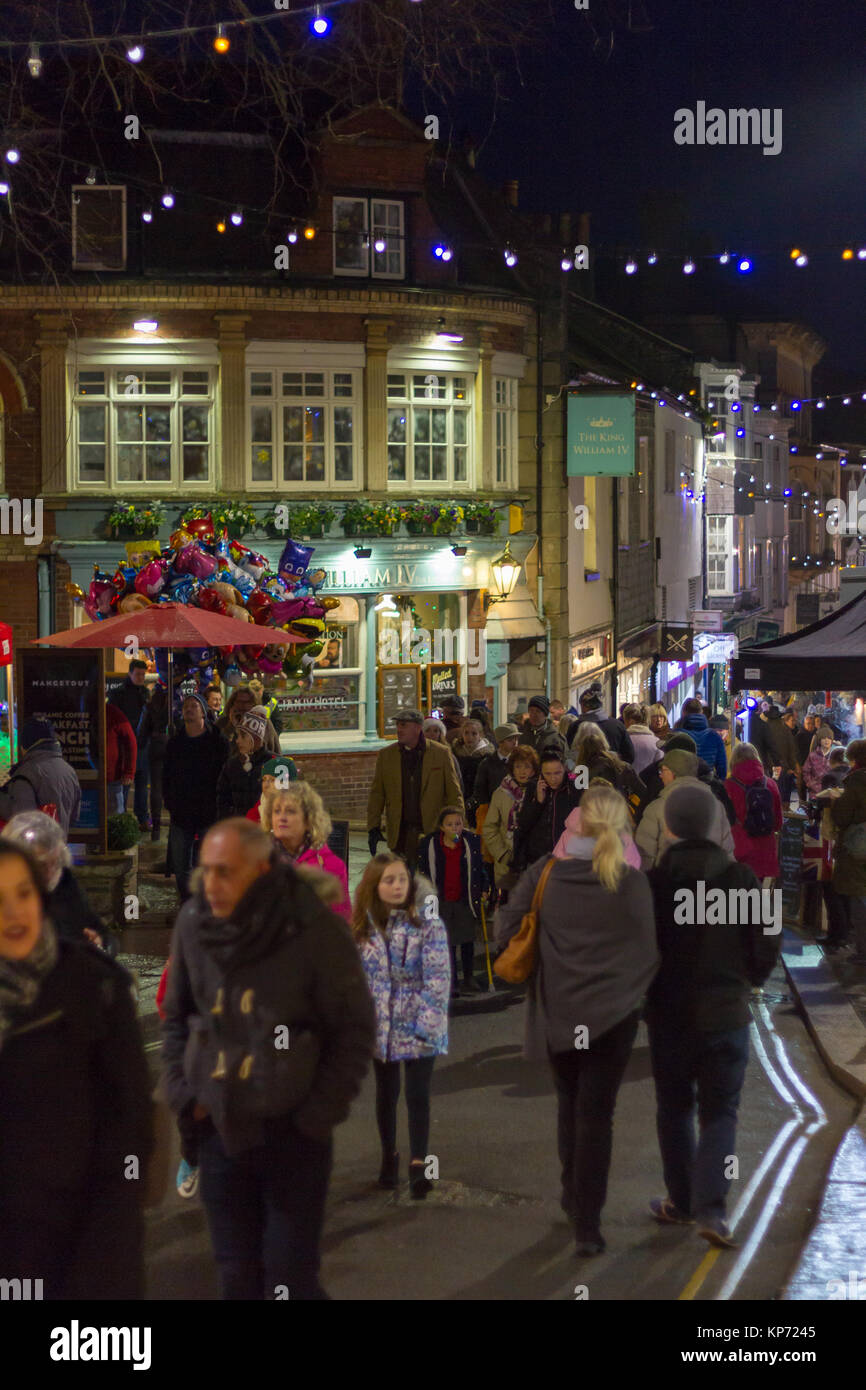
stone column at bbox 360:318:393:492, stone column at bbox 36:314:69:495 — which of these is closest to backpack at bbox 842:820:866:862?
stone column at bbox 360:318:393:492

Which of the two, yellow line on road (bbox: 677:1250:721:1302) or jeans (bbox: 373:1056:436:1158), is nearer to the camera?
yellow line on road (bbox: 677:1250:721:1302)

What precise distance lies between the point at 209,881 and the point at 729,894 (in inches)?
96.9

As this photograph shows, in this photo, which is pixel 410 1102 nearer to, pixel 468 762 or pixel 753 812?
pixel 753 812

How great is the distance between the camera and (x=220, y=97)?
23.1m

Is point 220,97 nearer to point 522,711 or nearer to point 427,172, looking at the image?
point 427,172

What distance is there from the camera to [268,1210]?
4742mm

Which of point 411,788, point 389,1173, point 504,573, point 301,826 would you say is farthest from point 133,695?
point 389,1173

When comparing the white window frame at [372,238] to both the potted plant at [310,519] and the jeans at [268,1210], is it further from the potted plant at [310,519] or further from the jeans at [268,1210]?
the jeans at [268,1210]

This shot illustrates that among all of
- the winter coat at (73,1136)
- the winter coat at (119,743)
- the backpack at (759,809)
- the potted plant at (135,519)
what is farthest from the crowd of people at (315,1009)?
the potted plant at (135,519)

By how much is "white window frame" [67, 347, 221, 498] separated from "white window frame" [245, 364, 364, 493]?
46 cm

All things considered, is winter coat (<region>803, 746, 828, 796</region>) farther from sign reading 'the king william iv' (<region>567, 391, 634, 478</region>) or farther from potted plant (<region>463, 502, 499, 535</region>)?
sign reading 'the king william iv' (<region>567, 391, 634, 478</region>)

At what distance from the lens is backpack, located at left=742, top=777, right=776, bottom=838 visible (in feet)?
38.5

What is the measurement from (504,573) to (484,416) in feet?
7.24
